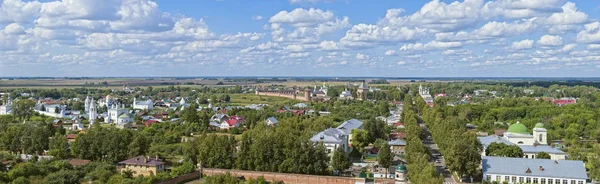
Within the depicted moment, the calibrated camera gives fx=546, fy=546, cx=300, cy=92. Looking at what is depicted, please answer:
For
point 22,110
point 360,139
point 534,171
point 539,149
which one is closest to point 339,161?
point 534,171

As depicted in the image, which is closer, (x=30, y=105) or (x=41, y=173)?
(x=41, y=173)

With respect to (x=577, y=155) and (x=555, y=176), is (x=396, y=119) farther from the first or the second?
(x=555, y=176)

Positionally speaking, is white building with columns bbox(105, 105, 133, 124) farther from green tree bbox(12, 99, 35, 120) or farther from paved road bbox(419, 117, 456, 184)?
paved road bbox(419, 117, 456, 184)

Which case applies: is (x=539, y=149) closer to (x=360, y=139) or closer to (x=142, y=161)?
(x=360, y=139)

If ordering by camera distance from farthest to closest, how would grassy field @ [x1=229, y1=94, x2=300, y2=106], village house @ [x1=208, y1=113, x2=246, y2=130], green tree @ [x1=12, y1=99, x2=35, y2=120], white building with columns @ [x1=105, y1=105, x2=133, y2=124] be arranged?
grassy field @ [x1=229, y1=94, x2=300, y2=106] < white building with columns @ [x1=105, y1=105, x2=133, y2=124] < green tree @ [x1=12, y1=99, x2=35, y2=120] < village house @ [x1=208, y1=113, x2=246, y2=130]

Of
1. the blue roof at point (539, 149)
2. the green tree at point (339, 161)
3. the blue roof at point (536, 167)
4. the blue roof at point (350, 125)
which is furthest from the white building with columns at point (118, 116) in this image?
the blue roof at point (536, 167)

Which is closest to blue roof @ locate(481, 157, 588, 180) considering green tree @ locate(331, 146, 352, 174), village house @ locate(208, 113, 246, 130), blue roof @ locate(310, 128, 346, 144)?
green tree @ locate(331, 146, 352, 174)

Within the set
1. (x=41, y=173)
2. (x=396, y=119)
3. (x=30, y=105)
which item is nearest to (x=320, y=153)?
(x=41, y=173)

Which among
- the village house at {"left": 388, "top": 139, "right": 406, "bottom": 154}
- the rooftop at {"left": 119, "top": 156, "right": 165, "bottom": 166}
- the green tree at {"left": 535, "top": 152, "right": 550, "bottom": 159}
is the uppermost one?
the rooftop at {"left": 119, "top": 156, "right": 165, "bottom": 166}
